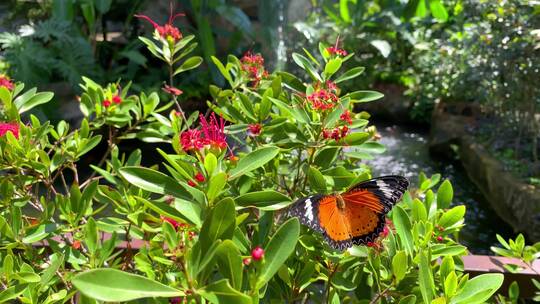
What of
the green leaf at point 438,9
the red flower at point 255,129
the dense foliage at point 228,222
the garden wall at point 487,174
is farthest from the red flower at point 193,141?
the green leaf at point 438,9

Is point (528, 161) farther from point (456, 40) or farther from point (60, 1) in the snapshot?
point (60, 1)

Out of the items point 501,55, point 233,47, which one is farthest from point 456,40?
point 233,47

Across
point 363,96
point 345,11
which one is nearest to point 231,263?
point 363,96

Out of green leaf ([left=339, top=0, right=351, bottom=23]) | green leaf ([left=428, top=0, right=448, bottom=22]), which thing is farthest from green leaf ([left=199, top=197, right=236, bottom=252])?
green leaf ([left=339, top=0, right=351, bottom=23])

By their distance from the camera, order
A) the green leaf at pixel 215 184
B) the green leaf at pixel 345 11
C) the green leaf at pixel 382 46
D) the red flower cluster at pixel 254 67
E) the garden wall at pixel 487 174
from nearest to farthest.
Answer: the green leaf at pixel 215 184 → the red flower cluster at pixel 254 67 → the garden wall at pixel 487 174 → the green leaf at pixel 382 46 → the green leaf at pixel 345 11

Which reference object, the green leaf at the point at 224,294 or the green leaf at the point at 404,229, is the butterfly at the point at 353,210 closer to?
the green leaf at the point at 404,229
